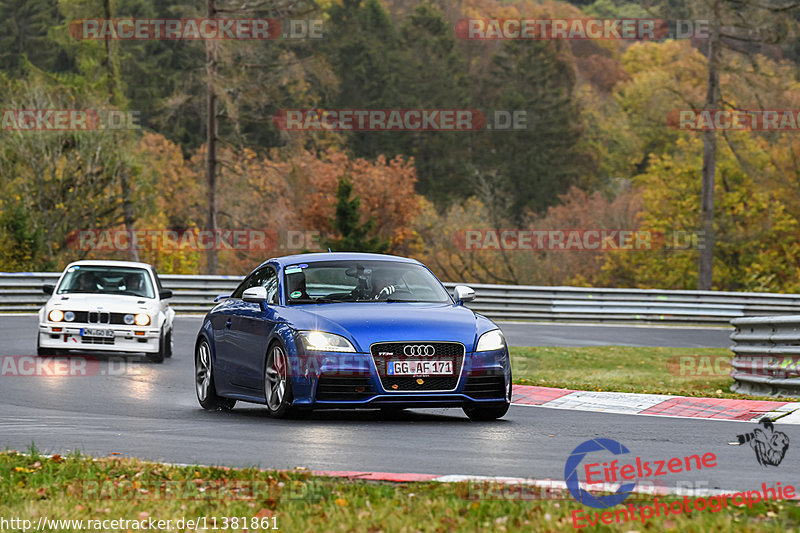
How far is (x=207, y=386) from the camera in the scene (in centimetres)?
1356

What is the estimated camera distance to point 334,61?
3310 inches

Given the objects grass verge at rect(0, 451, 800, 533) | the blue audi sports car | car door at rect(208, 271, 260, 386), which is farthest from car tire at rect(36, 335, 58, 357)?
grass verge at rect(0, 451, 800, 533)

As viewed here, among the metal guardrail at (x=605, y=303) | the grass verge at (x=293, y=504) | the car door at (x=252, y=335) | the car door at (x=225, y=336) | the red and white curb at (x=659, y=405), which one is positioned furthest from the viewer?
the metal guardrail at (x=605, y=303)

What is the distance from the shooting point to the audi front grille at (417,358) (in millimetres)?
11336

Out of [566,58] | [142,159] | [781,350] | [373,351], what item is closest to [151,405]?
[373,351]

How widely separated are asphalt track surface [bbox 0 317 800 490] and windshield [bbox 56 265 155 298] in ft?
17.9

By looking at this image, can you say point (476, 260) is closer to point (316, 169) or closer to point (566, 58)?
point (316, 169)

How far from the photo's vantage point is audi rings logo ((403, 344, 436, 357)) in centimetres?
1140

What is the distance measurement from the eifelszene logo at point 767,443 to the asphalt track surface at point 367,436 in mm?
82

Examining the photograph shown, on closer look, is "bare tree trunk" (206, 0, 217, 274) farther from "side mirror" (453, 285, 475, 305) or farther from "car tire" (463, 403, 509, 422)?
"car tire" (463, 403, 509, 422)

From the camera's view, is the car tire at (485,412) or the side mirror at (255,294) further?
the side mirror at (255,294)

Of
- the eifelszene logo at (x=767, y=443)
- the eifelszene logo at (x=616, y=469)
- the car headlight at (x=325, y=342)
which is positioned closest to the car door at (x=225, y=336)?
the car headlight at (x=325, y=342)

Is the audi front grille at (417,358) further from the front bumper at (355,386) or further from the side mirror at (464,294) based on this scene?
the side mirror at (464,294)

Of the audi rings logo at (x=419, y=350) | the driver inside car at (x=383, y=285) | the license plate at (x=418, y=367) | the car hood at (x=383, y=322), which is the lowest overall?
the license plate at (x=418, y=367)
